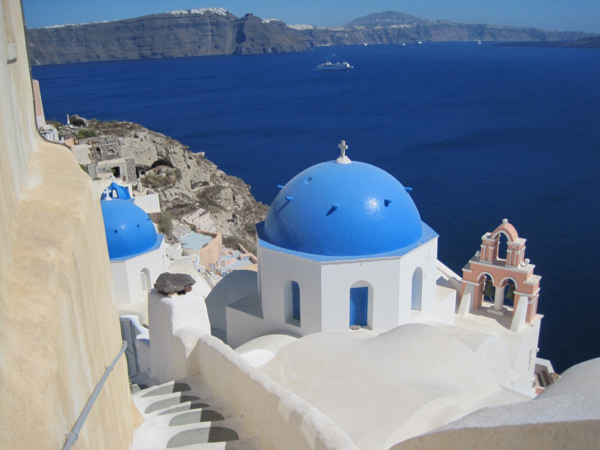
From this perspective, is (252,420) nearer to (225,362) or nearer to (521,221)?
(225,362)

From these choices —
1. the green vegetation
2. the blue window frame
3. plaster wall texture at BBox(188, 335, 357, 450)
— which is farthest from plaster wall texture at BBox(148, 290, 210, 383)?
the green vegetation

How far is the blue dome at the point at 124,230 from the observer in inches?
488

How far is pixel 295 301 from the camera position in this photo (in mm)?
9742

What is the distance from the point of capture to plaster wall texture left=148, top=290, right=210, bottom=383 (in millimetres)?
5824

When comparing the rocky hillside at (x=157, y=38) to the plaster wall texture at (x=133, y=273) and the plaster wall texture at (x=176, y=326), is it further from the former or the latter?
the plaster wall texture at (x=176, y=326)

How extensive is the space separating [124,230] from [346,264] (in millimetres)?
5801

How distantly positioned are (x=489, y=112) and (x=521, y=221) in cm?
3658

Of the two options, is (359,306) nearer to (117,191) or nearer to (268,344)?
(268,344)

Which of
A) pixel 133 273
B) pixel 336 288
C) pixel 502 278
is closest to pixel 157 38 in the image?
pixel 133 273

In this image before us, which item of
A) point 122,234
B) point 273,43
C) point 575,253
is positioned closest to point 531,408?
point 122,234

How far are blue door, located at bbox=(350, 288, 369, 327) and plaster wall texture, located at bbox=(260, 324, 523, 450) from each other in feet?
3.34

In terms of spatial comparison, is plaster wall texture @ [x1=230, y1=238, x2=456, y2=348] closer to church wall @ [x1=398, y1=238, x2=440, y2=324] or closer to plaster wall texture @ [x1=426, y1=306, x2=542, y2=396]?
church wall @ [x1=398, y1=238, x2=440, y2=324]

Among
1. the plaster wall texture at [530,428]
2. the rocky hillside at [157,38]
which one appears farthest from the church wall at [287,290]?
the rocky hillside at [157,38]

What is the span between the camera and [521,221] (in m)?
32.3
